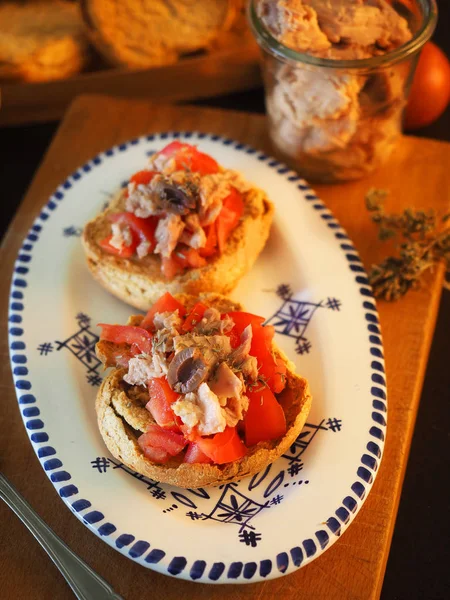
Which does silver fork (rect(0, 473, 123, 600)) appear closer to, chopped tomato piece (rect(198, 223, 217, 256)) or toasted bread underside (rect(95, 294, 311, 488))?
toasted bread underside (rect(95, 294, 311, 488))

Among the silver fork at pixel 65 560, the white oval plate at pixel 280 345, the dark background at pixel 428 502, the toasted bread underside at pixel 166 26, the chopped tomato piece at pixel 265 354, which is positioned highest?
the toasted bread underside at pixel 166 26

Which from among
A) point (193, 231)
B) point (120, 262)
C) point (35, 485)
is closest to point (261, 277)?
point (193, 231)

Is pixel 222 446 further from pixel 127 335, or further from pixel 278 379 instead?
pixel 127 335

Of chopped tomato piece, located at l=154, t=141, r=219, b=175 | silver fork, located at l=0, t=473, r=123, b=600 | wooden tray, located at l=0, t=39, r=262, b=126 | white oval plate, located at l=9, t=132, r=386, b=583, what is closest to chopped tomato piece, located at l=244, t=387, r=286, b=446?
white oval plate, located at l=9, t=132, r=386, b=583

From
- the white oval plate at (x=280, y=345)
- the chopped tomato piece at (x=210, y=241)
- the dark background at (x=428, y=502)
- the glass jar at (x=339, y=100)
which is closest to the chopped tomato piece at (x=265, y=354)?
the white oval plate at (x=280, y=345)

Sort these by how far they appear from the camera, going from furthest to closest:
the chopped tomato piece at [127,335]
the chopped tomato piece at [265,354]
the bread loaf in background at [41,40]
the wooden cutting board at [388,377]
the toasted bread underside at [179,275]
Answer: the bread loaf in background at [41,40] < the toasted bread underside at [179,275] < the chopped tomato piece at [127,335] < the chopped tomato piece at [265,354] < the wooden cutting board at [388,377]

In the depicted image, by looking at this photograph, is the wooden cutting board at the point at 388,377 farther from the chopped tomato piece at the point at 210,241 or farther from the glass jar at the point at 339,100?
the chopped tomato piece at the point at 210,241

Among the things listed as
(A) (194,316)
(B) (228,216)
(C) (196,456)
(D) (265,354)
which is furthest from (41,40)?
(C) (196,456)
